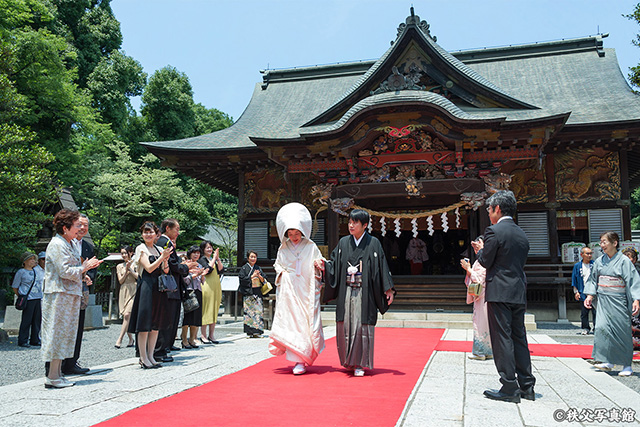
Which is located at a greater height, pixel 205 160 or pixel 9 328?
pixel 205 160

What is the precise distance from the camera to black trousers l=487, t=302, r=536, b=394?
3820 mm

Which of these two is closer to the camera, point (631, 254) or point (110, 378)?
point (110, 378)

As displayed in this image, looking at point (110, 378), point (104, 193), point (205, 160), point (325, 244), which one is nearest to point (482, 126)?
point (325, 244)

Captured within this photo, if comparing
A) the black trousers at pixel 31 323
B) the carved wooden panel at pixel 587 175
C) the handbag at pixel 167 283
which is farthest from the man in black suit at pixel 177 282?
the carved wooden panel at pixel 587 175

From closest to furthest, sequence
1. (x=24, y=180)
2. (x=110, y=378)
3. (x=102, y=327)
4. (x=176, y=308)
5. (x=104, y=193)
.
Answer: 1. (x=110, y=378)
2. (x=176, y=308)
3. (x=24, y=180)
4. (x=102, y=327)
5. (x=104, y=193)

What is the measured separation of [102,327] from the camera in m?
11.0

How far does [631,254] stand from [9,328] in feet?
37.7

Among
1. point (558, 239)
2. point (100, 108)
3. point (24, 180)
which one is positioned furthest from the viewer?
point (100, 108)

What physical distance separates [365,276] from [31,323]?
22.1 feet

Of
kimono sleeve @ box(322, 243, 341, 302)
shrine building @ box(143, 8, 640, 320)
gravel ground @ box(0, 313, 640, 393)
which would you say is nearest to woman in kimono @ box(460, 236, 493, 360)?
gravel ground @ box(0, 313, 640, 393)

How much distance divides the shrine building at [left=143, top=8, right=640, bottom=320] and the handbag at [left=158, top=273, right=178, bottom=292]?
20.8 ft

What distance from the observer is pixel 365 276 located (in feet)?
16.8

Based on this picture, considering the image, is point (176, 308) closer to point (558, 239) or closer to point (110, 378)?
point (110, 378)

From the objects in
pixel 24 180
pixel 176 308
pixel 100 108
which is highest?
pixel 100 108
